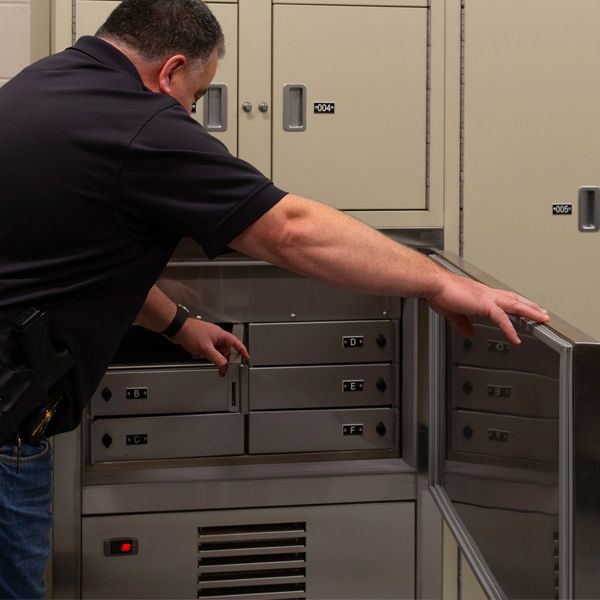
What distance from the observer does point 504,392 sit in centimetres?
→ 167

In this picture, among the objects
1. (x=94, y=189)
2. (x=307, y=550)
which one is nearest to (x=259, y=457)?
(x=307, y=550)

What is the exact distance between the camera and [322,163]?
2523 mm

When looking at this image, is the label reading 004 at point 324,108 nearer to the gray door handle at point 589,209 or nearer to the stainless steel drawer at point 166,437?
the gray door handle at point 589,209

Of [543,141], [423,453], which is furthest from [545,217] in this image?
[423,453]

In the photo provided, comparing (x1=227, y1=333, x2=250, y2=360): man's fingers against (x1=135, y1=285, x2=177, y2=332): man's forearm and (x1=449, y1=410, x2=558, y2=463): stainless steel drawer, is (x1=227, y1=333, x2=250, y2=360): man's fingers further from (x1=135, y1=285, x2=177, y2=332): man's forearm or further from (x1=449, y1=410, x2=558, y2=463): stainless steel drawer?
(x1=449, y1=410, x2=558, y2=463): stainless steel drawer

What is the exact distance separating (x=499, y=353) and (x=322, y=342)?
101 cm

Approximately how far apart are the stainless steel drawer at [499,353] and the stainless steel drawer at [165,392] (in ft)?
2.55

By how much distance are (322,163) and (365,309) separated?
1.48ft

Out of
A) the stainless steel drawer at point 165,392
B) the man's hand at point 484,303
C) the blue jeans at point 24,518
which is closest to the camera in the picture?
the man's hand at point 484,303

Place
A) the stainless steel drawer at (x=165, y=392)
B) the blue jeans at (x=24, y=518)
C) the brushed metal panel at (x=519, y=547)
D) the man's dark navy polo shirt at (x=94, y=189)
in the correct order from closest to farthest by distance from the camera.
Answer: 1. the brushed metal panel at (x=519, y=547)
2. the man's dark navy polo shirt at (x=94, y=189)
3. the blue jeans at (x=24, y=518)
4. the stainless steel drawer at (x=165, y=392)

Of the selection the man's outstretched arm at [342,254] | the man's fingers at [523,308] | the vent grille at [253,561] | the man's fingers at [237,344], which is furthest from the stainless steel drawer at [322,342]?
the man's fingers at [523,308]

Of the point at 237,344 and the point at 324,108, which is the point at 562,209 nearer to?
the point at 324,108

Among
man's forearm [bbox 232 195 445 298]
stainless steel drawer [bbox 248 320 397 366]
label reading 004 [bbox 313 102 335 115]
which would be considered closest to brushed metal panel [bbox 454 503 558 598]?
man's forearm [bbox 232 195 445 298]

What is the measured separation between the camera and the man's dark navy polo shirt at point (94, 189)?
164 centimetres
